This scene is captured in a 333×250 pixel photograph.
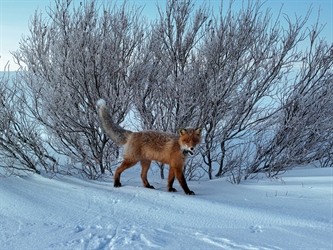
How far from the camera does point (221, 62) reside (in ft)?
23.1

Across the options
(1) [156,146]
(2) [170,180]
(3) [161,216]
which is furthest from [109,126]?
(3) [161,216]

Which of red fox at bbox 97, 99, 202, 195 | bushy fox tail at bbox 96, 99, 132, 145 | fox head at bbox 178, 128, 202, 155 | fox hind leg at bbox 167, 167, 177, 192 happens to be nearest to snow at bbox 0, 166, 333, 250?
fox hind leg at bbox 167, 167, 177, 192

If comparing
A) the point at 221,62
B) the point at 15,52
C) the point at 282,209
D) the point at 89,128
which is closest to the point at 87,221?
the point at 282,209

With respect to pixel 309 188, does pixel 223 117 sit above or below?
above

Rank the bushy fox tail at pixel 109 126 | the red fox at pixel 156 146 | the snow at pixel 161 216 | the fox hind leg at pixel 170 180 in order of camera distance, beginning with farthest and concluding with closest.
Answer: the bushy fox tail at pixel 109 126
the fox hind leg at pixel 170 180
the red fox at pixel 156 146
the snow at pixel 161 216

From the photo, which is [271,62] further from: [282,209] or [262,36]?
[282,209]

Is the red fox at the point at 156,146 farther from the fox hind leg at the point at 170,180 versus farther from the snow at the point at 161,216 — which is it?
the snow at the point at 161,216

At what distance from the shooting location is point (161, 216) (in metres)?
3.64

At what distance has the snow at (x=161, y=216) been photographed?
2.86 metres

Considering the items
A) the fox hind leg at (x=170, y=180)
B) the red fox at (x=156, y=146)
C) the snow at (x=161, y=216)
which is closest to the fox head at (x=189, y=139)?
the red fox at (x=156, y=146)

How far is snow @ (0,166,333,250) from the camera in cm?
286

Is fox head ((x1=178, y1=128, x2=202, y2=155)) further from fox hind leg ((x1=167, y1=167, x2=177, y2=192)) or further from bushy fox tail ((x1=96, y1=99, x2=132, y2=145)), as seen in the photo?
bushy fox tail ((x1=96, y1=99, x2=132, y2=145))

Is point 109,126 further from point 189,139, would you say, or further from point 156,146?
point 189,139

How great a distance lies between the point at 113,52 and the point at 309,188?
4.36 metres
